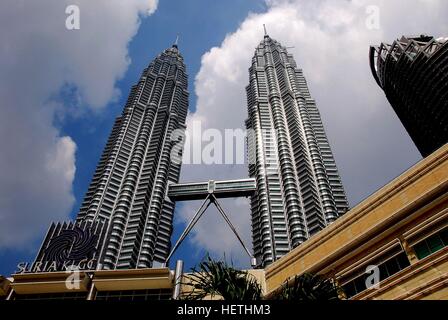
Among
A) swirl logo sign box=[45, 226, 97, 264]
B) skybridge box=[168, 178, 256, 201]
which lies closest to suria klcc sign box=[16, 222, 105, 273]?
swirl logo sign box=[45, 226, 97, 264]

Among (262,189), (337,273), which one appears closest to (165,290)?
(337,273)

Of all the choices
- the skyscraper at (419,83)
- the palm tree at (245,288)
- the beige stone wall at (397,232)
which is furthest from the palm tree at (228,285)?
the skyscraper at (419,83)

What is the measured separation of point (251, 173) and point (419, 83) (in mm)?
63923

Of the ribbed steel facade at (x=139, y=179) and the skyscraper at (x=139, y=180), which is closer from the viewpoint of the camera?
the skyscraper at (x=139, y=180)

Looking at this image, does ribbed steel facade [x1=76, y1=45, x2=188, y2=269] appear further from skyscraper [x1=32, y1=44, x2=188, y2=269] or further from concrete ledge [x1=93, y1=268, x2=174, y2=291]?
concrete ledge [x1=93, y1=268, x2=174, y2=291]

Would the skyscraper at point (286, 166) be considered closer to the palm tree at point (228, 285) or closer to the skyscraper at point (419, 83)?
the skyscraper at point (419, 83)

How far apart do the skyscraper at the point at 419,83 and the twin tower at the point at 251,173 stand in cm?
2947

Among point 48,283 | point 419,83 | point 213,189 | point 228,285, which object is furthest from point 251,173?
point 228,285

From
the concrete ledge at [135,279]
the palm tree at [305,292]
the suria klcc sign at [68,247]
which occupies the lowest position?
the palm tree at [305,292]

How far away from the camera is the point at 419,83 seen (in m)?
91.0

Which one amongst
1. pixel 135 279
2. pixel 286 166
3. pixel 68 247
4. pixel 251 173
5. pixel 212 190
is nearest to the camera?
pixel 135 279

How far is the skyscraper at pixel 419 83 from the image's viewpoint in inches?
3346

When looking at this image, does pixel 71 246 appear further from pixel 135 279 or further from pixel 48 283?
pixel 135 279

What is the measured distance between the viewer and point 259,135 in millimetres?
133500
